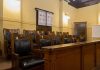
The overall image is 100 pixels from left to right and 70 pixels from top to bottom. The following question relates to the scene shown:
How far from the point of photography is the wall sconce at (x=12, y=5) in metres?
6.06

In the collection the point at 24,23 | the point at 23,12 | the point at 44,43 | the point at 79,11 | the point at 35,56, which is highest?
the point at 79,11

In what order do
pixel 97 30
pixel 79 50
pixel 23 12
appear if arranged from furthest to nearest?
pixel 97 30
pixel 23 12
pixel 79 50

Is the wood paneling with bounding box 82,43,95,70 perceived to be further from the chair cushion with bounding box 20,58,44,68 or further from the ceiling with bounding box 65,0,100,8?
the ceiling with bounding box 65,0,100,8

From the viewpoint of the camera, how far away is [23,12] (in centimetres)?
720

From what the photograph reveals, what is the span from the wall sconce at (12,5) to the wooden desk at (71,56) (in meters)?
3.72

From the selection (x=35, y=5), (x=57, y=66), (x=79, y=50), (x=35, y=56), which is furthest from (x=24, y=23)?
(x=57, y=66)

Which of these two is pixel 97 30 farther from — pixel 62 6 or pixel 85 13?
pixel 62 6

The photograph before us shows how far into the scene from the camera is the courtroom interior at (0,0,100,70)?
120 inches

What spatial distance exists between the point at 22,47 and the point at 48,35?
178cm

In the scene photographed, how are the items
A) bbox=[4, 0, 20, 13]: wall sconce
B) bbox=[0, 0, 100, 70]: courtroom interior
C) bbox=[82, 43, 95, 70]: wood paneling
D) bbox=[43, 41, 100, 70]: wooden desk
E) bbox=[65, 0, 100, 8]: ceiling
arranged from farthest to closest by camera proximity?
bbox=[65, 0, 100, 8]: ceiling → bbox=[4, 0, 20, 13]: wall sconce → bbox=[82, 43, 95, 70]: wood paneling → bbox=[0, 0, 100, 70]: courtroom interior → bbox=[43, 41, 100, 70]: wooden desk

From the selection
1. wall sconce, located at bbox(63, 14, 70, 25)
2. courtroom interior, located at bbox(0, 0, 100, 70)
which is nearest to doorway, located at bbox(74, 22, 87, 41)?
courtroom interior, located at bbox(0, 0, 100, 70)

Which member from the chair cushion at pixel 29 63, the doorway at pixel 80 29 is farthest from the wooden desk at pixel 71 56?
the doorway at pixel 80 29

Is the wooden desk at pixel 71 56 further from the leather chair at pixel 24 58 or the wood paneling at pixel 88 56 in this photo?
the leather chair at pixel 24 58

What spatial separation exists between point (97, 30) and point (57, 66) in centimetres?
964
